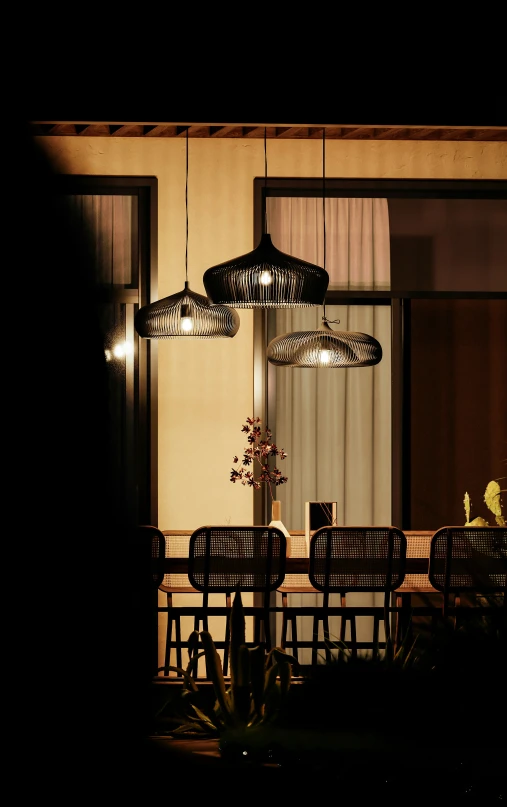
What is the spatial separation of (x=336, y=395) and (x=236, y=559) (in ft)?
8.17

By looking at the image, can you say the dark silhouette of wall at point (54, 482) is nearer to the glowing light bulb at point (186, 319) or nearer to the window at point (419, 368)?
the glowing light bulb at point (186, 319)

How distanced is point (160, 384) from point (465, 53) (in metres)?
4.25

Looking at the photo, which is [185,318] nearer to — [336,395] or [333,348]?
[333,348]

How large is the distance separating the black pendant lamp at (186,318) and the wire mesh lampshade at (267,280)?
0.57m

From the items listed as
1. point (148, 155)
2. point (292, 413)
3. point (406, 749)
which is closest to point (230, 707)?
point (406, 749)

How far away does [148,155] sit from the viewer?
238 inches

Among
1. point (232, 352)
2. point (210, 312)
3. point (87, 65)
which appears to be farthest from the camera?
point (232, 352)

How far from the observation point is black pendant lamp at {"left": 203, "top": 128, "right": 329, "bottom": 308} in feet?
12.0

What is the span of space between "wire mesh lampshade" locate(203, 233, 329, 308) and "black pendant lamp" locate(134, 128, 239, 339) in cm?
57

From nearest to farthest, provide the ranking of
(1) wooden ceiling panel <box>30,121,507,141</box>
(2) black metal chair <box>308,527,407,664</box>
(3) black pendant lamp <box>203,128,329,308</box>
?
(3) black pendant lamp <box>203,128,329,308</box> → (2) black metal chair <box>308,527,407,664</box> → (1) wooden ceiling panel <box>30,121,507,141</box>

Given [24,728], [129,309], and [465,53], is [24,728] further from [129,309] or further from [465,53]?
A: [129,309]

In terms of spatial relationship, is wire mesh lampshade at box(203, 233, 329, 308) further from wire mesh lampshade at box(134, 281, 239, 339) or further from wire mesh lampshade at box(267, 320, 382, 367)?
wire mesh lampshade at box(267, 320, 382, 367)

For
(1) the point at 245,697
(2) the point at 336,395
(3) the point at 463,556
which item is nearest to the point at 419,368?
(2) the point at 336,395

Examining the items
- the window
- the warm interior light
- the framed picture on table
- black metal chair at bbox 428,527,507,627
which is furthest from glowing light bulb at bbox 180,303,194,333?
the warm interior light
